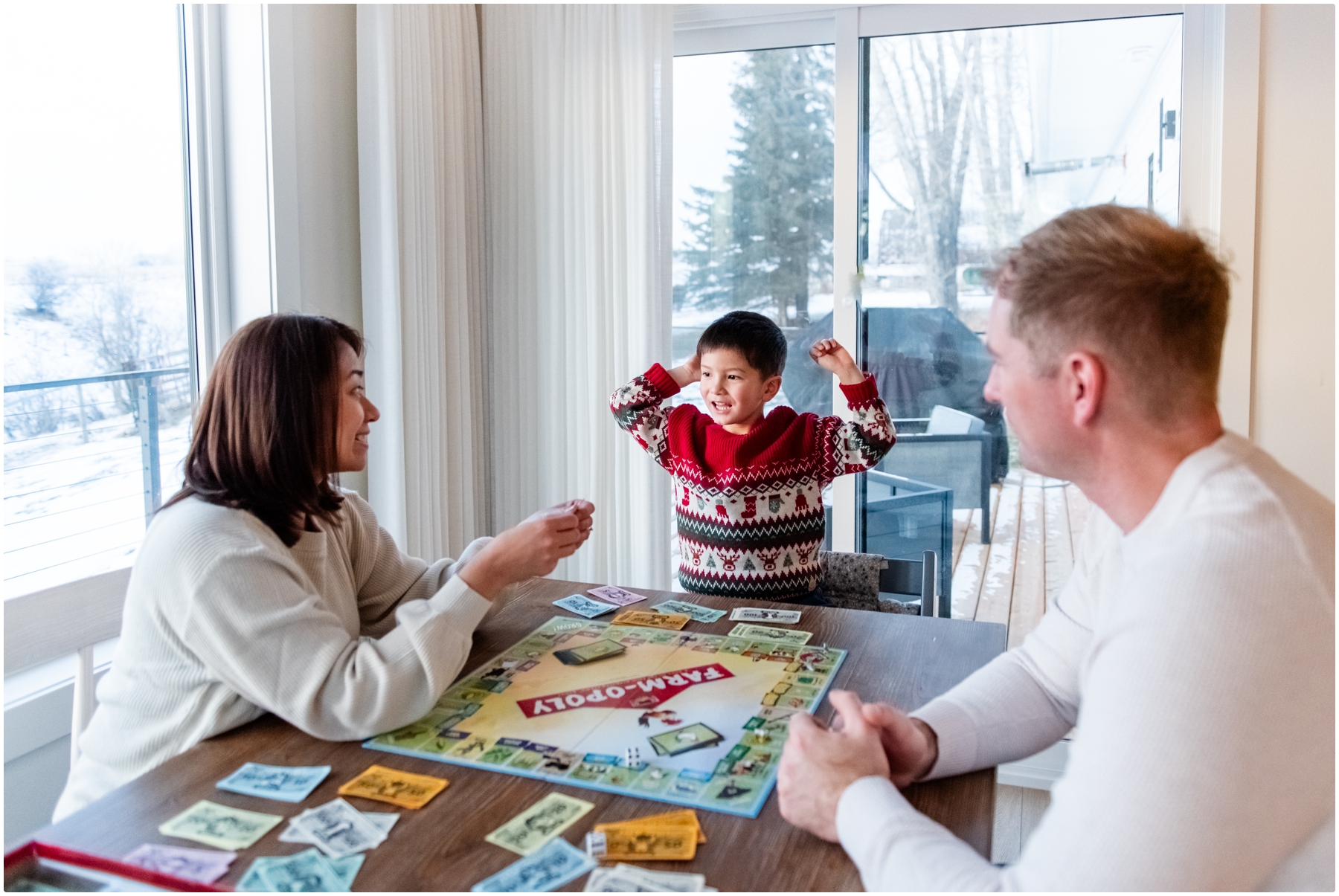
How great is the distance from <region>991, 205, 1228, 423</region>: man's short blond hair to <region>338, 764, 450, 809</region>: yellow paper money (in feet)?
2.70

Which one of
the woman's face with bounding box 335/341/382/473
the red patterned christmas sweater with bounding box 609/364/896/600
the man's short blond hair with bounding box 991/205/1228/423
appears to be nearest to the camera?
the man's short blond hair with bounding box 991/205/1228/423

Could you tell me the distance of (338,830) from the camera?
110 cm

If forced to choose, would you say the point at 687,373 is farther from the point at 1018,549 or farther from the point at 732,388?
the point at 1018,549

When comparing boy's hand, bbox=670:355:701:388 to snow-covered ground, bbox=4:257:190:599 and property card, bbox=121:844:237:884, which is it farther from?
property card, bbox=121:844:237:884

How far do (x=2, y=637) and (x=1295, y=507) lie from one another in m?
2.21

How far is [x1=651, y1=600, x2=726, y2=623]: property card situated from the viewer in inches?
72.7

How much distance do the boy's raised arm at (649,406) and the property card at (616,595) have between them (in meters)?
0.63

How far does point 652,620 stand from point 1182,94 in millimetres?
2206

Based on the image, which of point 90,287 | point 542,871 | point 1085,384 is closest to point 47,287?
point 90,287

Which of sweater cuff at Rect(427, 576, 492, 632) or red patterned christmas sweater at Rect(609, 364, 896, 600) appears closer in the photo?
sweater cuff at Rect(427, 576, 492, 632)

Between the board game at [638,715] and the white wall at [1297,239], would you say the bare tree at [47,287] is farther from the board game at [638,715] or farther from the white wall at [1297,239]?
the white wall at [1297,239]

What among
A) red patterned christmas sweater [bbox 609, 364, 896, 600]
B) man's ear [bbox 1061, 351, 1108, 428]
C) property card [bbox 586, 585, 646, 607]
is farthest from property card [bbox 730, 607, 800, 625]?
man's ear [bbox 1061, 351, 1108, 428]

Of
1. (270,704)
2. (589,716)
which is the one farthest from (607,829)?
(270,704)

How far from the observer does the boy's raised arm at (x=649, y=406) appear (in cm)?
264
